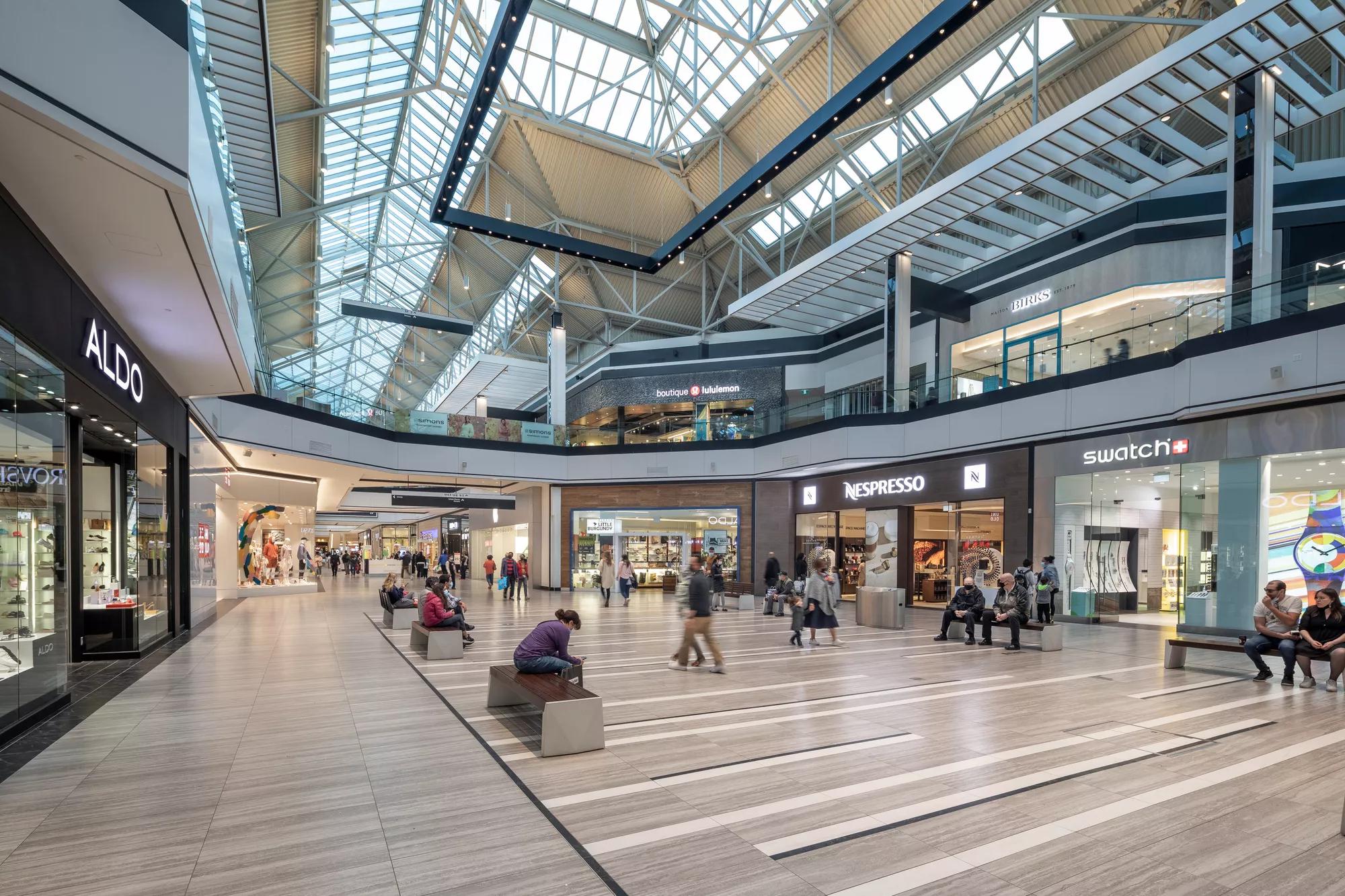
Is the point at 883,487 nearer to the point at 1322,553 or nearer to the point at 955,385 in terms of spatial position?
the point at 955,385

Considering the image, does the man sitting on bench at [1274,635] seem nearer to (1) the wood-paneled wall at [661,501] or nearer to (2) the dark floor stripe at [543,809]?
(2) the dark floor stripe at [543,809]

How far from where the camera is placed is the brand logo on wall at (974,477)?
17.2 meters

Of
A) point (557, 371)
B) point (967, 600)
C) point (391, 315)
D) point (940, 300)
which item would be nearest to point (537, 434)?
point (557, 371)

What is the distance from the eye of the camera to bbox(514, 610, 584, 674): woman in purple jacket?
6547 mm

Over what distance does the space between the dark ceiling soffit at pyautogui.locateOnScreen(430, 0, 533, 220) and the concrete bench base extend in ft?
31.8

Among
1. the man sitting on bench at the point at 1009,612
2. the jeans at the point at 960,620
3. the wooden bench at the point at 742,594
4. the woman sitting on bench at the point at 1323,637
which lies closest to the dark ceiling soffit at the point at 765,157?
the man sitting on bench at the point at 1009,612

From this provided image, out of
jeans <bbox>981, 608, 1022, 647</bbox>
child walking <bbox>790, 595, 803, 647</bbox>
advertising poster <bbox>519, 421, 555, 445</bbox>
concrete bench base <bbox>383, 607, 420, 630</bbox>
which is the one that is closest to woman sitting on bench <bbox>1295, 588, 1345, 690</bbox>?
jeans <bbox>981, 608, 1022, 647</bbox>

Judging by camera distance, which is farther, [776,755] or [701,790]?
[776,755]

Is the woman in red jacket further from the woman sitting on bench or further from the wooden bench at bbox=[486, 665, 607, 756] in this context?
the woman sitting on bench

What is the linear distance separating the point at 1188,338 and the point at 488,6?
16969mm

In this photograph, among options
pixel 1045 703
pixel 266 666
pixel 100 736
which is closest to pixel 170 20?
pixel 100 736

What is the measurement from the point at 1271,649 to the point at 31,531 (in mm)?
12728

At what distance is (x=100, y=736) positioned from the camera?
5984 millimetres

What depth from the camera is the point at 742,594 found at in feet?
67.8
